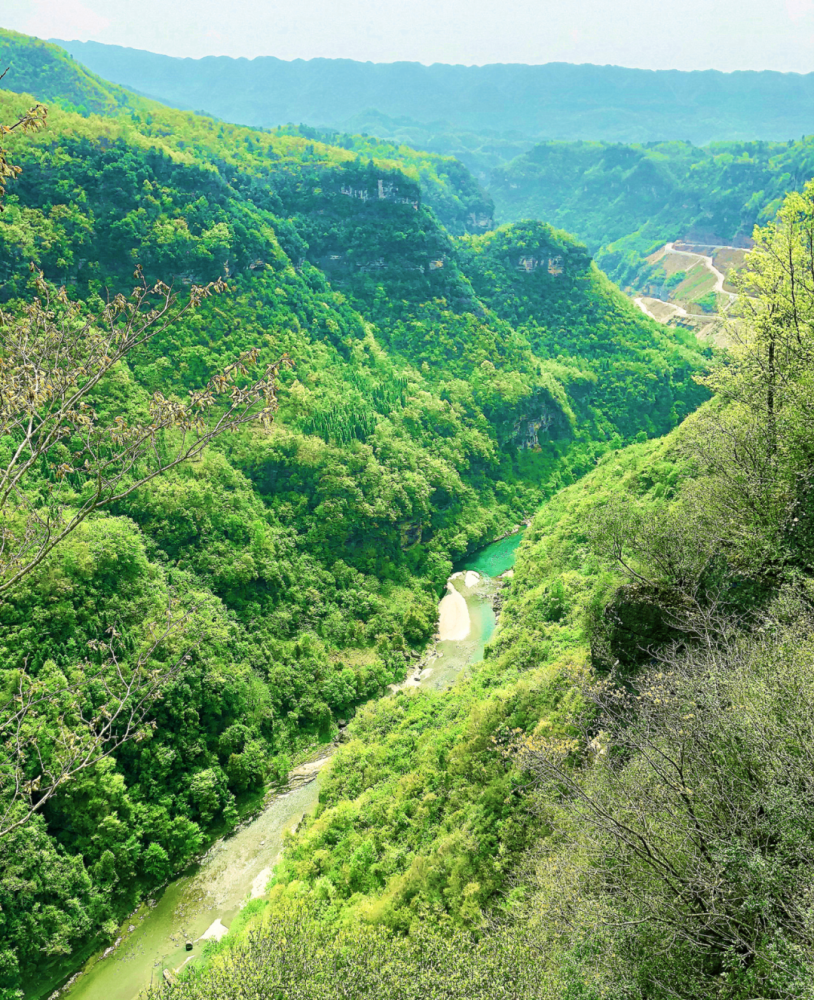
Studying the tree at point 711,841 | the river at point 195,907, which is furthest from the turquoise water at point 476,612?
the tree at point 711,841

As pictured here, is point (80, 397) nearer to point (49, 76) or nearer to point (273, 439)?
point (273, 439)

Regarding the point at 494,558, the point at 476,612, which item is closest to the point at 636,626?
the point at 476,612

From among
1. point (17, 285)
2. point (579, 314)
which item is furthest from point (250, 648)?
point (579, 314)

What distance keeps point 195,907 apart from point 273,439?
40.7m

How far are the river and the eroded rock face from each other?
2704 cm

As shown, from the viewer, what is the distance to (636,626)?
21.6 meters

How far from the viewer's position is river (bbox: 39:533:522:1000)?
1237 inches

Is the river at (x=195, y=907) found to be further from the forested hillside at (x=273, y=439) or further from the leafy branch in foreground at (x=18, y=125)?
the leafy branch in foreground at (x=18, y=125)

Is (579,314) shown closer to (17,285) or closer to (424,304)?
(424,304)

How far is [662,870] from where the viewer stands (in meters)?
11.7

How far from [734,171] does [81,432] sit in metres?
230

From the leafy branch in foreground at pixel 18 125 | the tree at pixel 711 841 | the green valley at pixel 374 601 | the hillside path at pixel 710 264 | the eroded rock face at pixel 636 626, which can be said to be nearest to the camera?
the leafy branch in foreground at pixel 18 125

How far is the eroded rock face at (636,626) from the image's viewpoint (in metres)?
20.6

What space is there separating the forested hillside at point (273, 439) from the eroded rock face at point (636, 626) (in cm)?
936
